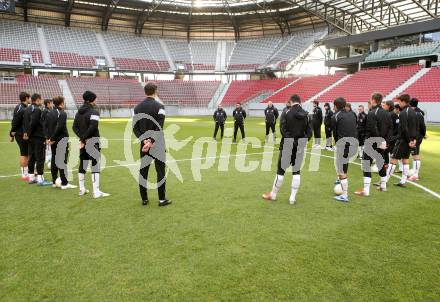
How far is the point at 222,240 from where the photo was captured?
477 centimetres

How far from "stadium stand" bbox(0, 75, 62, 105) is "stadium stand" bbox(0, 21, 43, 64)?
3248 mm

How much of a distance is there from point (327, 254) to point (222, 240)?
1.53 metres

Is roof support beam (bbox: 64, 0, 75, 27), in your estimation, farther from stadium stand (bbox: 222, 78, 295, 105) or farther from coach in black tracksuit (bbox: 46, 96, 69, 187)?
coach in black tracksuit (bbox: 46, 96, 69, 187)

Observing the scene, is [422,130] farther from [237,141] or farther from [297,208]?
[237,141]

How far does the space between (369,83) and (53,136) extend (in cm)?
3709

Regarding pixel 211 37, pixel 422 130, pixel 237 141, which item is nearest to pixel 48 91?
pixel 211 37

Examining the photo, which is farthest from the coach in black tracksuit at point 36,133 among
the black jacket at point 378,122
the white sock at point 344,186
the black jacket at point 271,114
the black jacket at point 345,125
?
A: the black jacket at point 271,114

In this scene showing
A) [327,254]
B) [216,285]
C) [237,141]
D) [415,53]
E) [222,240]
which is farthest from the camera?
[415,53]

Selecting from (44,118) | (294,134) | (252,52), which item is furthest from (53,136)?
(252,52)

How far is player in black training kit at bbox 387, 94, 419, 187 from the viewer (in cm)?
774

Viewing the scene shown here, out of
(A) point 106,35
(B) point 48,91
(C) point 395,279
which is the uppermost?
(A) point 106,35

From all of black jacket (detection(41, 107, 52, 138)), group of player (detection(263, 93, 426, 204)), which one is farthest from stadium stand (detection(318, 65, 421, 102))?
black jacket (detection(41, 107, 52, 138))

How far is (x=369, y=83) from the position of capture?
36.6 meters

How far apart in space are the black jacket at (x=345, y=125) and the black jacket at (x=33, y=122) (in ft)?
23.7
